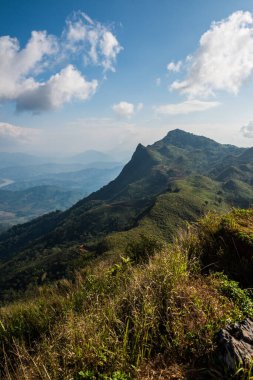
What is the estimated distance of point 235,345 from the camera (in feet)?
12.5

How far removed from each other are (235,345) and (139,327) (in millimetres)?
1319

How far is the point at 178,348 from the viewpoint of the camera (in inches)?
168

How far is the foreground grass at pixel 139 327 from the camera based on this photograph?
4.04 m

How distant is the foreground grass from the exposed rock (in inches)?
9.8

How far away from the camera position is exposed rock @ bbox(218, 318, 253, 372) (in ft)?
12.0

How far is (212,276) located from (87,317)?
2606 millimetres

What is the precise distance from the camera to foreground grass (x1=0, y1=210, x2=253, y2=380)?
159 inches

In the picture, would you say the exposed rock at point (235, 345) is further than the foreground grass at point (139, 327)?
No

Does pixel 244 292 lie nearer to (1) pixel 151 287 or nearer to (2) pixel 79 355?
(1) pixel 151 287

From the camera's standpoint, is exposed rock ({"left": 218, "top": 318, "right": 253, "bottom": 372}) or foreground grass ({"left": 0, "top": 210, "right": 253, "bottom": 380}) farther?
foreground grass ({"left": 0, "top": 210, "right": 253, "bottom": 380})

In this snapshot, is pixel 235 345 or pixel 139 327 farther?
pixel 139 327

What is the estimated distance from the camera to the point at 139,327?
4504mm

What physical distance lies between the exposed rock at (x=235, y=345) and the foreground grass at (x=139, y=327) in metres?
0.25

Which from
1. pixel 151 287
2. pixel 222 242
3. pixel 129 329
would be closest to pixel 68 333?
pixel 129 329
